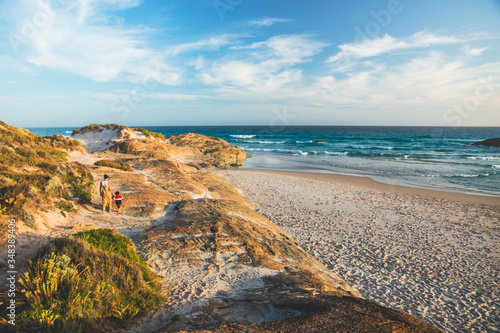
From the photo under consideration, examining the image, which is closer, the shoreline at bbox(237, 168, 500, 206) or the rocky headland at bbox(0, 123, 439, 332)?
the rocky headland at bbox(0, 123, 439, 332)

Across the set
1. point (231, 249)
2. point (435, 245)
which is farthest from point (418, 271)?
point (231, 249)

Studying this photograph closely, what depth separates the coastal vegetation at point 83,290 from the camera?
3.28 meters

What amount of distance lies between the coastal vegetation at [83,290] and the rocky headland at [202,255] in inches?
10.9

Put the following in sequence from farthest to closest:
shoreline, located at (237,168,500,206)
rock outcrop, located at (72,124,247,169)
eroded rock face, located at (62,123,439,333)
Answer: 1. rock outcrop, located at (72,124,247,169)
2. shoreline, located at (237,168,500,206)
3. eroded rock face, located at (62,123,439,333)

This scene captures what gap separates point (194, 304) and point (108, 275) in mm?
1505

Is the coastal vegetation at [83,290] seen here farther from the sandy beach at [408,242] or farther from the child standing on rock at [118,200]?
the sandy beach at [408,242]

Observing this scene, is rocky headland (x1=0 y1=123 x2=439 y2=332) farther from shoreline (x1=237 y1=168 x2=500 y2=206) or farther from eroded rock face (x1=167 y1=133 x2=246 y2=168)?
eroded rock face (x1=167 y1=133 x2=246 y2=168)

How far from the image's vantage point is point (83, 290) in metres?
3.72

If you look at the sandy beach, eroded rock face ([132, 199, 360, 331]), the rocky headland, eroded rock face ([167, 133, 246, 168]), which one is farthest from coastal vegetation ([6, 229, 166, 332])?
eroded rock face ([167, 133, 246, 168])

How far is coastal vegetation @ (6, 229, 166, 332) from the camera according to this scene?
10.8ft

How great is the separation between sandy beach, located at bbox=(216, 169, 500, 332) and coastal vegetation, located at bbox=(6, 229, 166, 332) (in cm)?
548

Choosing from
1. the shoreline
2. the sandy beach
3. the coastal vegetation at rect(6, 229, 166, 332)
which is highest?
the coastal vegetation at rect(6, 229, 166, 332)

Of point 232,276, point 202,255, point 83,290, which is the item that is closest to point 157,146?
point 202,255

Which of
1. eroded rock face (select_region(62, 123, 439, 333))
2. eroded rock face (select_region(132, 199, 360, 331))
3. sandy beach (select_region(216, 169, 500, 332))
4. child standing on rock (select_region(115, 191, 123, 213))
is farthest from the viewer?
child standing on rock (select_region(115, 191, 123, 213))
